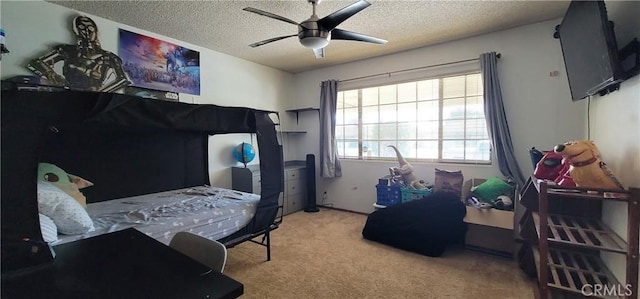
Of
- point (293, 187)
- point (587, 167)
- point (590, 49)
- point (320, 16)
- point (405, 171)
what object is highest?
point (320, 16)

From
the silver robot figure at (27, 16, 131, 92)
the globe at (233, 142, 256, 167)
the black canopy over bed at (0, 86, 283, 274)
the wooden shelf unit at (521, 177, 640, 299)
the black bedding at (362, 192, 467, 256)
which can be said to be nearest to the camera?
the black canopy over bed at (0, 86, 283, 274)

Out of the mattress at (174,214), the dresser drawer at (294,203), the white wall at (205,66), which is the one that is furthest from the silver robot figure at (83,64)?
the dresser drawer at (294,203)

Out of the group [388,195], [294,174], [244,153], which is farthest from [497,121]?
[244,153]

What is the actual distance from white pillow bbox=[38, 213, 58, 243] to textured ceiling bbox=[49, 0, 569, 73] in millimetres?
1943

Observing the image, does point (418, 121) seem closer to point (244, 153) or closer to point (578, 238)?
point (578, 238)

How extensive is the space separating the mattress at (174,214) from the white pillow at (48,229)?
0.31ft

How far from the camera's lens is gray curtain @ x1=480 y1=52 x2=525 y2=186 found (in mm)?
3020

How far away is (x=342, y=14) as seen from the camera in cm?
200

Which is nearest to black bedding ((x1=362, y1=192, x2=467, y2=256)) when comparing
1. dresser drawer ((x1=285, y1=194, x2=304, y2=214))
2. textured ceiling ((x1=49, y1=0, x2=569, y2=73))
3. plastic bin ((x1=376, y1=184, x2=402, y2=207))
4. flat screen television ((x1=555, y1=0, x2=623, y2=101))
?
plastic bin ((x1=376, y1=184, x2=402, y2=207))

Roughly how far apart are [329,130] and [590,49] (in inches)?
124

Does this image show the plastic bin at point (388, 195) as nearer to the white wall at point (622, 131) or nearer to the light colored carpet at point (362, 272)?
the light colored carpet at point (362, 272)

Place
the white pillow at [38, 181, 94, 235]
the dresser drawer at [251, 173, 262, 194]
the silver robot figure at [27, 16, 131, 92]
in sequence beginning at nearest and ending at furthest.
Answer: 1. the white pillow at [38, 181, 94, 235]
2. the silver robot figure at [27, 16, 131, 92]
3. the dresser drawer at [251, 173, 262, 194]

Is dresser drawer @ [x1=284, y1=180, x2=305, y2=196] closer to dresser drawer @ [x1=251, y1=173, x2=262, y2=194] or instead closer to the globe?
dresser drawer @ [x1=251, y1=173, x2=262, y2=194]

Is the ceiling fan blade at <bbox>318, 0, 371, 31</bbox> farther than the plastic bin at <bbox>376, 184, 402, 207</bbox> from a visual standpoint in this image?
No
